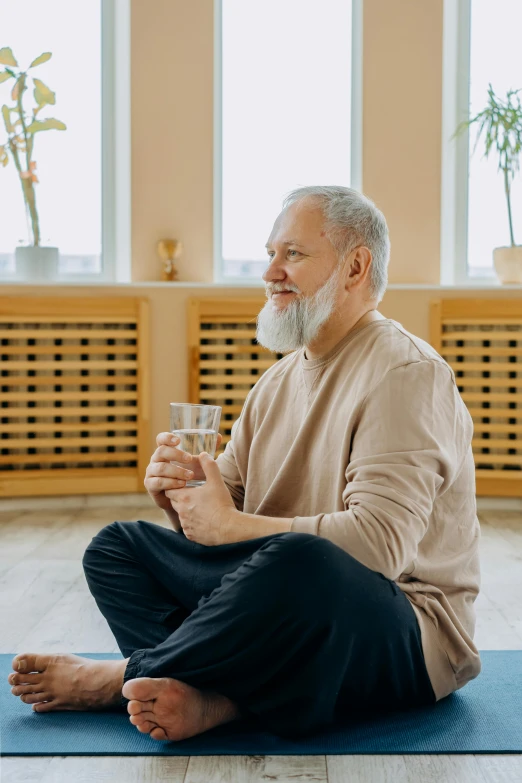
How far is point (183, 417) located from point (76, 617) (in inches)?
38.9

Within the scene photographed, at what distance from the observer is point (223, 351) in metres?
4.17

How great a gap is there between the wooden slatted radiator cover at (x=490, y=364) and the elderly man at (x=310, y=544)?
2331 millimetres

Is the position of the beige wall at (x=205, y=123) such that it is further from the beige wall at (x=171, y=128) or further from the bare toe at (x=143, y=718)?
the bare toe at (x=143, y=718)

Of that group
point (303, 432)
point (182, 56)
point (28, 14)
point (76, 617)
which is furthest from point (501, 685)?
point (28, 14)

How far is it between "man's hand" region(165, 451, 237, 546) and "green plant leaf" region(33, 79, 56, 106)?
114 inches

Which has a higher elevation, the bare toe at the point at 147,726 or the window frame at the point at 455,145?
the window frame at the point at 455,145

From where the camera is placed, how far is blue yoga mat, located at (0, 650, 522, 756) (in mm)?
1536

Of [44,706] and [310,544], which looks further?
[44,706]

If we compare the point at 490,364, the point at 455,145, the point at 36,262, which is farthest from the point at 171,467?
the point at 455,145

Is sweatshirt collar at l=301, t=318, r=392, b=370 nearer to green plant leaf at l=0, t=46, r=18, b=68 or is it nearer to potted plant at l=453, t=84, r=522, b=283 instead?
potted plant at l=453, t=84, r=522, b=283

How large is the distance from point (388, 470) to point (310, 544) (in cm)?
19

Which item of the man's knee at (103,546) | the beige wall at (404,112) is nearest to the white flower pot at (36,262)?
the beige wall at (404,112)

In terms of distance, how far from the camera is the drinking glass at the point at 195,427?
1.66 metres

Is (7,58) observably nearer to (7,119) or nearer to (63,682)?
(7,119)
